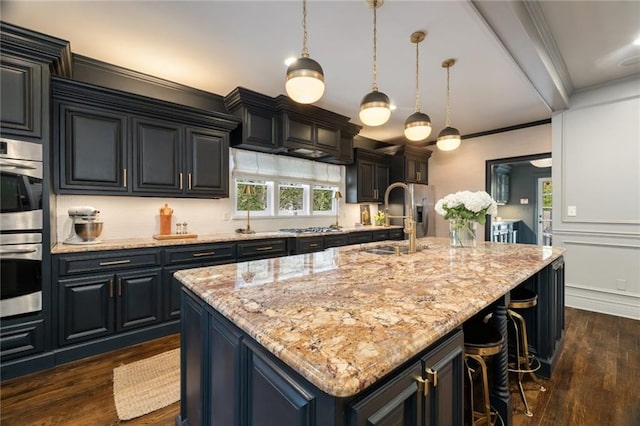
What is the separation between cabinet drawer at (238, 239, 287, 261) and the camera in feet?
10.6

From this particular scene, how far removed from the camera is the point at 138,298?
259 cm

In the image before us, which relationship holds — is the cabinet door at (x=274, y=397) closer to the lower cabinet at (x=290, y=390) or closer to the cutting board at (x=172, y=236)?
the lower cabinet at (x=290, y=390)

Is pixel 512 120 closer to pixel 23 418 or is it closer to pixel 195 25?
pixel 195 25

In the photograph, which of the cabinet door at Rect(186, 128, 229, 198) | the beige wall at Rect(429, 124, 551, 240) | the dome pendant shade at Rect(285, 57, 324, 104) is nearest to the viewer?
the dome pendant shade at Rect(285, 57, 324, 104)

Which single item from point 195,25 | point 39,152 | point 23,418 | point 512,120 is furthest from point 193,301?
point 512,120

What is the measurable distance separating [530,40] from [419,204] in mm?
3405

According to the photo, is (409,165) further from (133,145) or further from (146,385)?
(146,385)

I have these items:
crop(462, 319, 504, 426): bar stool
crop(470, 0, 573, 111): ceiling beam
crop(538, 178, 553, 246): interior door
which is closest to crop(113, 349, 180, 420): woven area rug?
crop(462, 319, 504, 426): bar stool

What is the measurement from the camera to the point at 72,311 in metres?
2.30

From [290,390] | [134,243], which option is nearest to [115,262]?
[134,243]

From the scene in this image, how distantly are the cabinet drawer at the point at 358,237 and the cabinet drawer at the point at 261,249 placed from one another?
117 centimetres

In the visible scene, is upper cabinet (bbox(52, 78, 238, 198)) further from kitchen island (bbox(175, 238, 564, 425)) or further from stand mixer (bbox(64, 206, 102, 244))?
kitchen island (bbox(175, 238, 564, 425))

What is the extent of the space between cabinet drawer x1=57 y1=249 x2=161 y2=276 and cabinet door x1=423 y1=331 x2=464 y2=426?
2.59 meters

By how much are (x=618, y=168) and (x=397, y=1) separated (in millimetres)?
3403
